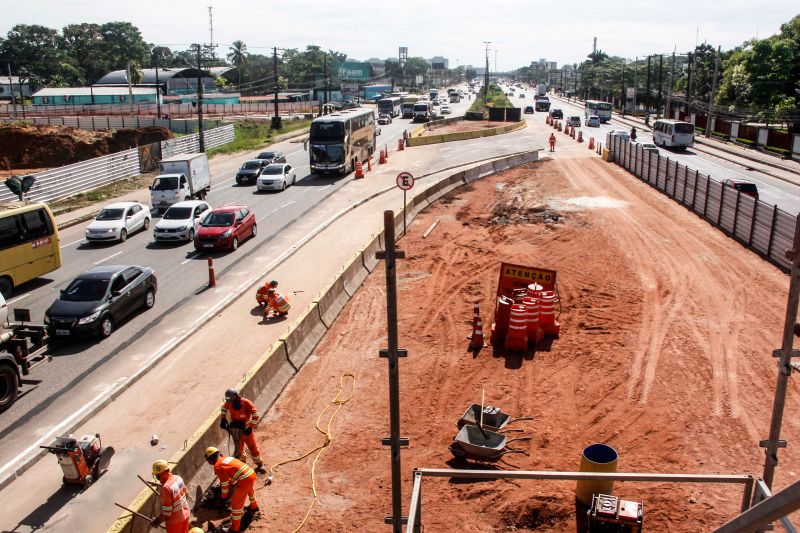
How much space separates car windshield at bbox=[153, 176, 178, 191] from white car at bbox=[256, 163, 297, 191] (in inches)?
260

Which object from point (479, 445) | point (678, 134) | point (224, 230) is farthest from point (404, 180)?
point (678, 134)

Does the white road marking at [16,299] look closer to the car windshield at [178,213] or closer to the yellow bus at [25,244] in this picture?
the yellow bus at [25,244]

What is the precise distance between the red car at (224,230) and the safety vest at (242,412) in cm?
1589

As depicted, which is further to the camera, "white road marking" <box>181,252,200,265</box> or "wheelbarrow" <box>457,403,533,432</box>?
"white road marking" <box>181,252,200,265</box>

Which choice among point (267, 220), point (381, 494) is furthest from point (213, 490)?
point (267, 220)

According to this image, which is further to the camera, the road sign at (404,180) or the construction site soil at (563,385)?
the road sign at (404,180)

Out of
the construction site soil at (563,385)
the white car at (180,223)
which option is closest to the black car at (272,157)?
the white car at (180,223)

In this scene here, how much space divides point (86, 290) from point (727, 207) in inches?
1026

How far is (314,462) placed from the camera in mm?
12008

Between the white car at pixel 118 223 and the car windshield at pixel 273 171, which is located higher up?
the car windshield at pixel 273 171

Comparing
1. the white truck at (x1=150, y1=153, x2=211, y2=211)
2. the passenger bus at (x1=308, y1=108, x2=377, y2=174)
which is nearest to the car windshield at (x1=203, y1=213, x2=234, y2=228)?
the white truck at (x1=150, y1=153, x2=211, y2=211)

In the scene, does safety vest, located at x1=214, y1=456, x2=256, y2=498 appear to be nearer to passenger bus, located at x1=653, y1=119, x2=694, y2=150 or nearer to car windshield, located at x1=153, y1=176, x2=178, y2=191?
car windshield, located at x1=153, y1=176, x2=178, y2=191

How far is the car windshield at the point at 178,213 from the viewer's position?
2889 centimetres

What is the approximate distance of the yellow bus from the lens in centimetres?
2088
